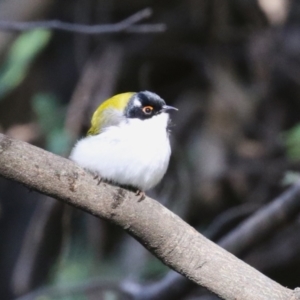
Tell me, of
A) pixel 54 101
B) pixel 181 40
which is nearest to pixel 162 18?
pixel 181 40

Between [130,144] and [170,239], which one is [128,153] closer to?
[130,144]

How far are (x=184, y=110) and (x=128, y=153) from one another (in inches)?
107

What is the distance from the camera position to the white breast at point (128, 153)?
277cm

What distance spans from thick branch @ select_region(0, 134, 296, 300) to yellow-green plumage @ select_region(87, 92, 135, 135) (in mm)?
592

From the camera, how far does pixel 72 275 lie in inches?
205

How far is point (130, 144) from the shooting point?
9.47 ft

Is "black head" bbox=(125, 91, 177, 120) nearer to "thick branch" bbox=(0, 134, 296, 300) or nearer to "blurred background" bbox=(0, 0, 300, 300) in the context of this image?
"thick branch" bbox=(0, 134, 296, 300)

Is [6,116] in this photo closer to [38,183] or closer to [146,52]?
[146,52]

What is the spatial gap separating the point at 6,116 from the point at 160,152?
277cm

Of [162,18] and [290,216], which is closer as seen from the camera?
[290,216]

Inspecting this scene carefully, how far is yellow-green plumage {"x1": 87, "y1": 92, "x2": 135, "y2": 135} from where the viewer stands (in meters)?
3.10

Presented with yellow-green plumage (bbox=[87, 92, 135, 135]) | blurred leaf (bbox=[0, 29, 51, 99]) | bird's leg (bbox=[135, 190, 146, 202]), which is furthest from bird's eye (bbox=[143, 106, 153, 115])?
blurred leaf (bbox=[0, 29, 51, 99])

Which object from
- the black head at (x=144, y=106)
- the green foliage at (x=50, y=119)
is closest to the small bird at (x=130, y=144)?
the black head at (x=144, y=106)

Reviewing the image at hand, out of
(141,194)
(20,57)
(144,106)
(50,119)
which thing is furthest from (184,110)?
(141,194)
